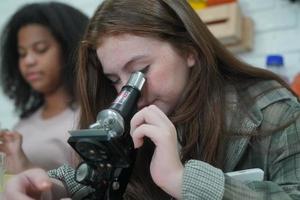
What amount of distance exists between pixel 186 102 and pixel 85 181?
9.9 inches

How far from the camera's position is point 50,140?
1345 mm

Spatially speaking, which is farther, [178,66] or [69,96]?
[69,96]

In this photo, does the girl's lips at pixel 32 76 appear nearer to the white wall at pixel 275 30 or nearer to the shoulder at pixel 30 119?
the shoulder at pixel 30 119

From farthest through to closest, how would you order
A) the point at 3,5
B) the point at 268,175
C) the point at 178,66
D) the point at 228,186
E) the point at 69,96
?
the point at 3,5, the point at 69,96, the point at 178,66, the point at 268,175, the point at 228,186

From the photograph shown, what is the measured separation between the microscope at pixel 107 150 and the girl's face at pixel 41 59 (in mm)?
860

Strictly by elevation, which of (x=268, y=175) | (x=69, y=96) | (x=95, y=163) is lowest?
(x=69, y=96)

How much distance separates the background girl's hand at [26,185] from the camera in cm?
59

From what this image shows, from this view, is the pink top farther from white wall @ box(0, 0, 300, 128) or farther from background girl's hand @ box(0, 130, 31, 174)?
white wall @ box(0, 0, 300, 128)

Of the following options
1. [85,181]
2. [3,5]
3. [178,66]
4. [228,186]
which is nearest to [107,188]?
[85,181]

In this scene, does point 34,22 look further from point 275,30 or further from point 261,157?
point 261,157

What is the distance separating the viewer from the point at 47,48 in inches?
59.3

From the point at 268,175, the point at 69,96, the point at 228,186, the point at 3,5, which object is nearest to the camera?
the point at 228,186

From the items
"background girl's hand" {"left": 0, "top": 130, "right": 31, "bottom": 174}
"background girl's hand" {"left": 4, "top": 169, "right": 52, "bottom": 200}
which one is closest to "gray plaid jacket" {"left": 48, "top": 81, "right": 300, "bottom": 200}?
"background girl's hand" {"left": 4, "top": 169, "right": 52, "bottom": 200}

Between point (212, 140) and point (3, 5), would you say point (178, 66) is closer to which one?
point (212, 140)
